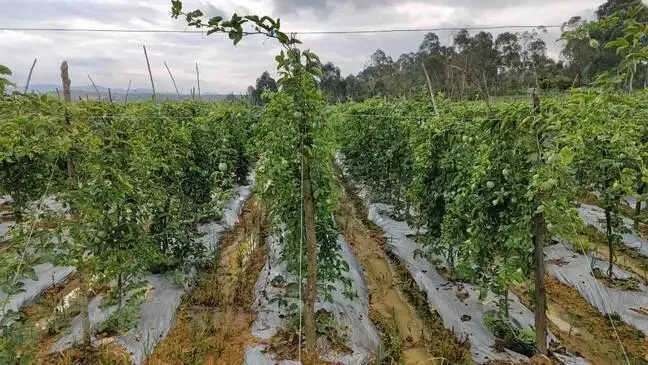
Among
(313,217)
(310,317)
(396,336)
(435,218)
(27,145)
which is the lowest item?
(396,336)

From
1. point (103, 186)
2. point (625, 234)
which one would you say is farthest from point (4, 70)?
point (625, 234)

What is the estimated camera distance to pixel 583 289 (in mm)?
5129

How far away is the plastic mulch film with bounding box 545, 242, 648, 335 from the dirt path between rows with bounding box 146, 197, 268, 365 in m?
3.49

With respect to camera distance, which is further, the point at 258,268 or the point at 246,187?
the point at 246,187

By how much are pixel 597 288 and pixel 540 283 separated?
6.91 ft

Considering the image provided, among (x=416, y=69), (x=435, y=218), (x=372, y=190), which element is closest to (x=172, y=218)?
(x=435, y=218)

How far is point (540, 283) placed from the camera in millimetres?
3469

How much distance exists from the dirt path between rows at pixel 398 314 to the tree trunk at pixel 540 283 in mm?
624

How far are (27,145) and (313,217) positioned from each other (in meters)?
2.11

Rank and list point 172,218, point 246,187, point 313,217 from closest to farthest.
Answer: point 313,217, point 172,218, point 246,187

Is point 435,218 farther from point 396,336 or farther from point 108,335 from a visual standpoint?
point 108,335

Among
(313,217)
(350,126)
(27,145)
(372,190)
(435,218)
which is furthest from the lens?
(350,126)

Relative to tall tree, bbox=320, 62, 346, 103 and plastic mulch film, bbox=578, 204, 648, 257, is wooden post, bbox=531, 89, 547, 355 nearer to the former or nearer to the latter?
plastic mulch film, bbox=578, 204, 648, 257

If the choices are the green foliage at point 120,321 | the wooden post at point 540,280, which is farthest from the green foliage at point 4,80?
the wooden post at point 540,280
